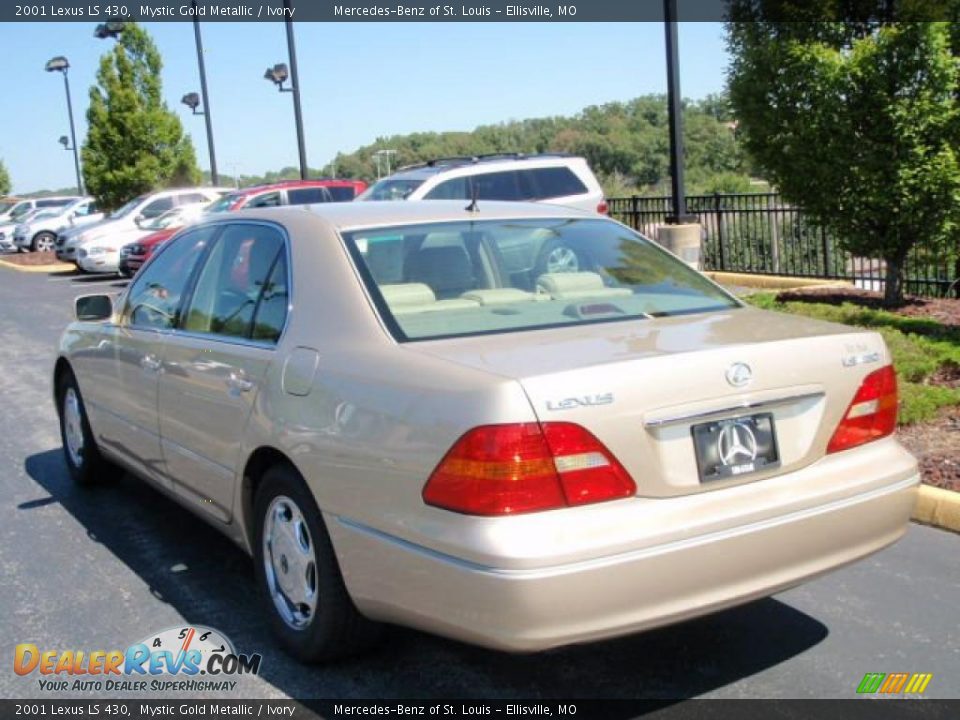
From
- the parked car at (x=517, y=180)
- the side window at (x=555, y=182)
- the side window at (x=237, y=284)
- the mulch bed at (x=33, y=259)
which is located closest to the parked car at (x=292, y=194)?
the parked car at (x=517, y=180)

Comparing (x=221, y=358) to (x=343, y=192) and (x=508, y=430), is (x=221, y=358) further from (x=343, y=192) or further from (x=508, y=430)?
(x=343, y=192)

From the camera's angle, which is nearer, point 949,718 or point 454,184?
point 949,718

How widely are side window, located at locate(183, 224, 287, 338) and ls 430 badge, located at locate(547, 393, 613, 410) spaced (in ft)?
4.78

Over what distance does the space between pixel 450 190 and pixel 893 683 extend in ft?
36.2

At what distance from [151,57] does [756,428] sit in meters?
31.9

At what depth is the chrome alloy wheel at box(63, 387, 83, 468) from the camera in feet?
20.4

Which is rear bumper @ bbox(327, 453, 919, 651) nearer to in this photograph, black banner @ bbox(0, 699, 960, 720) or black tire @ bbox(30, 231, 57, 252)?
black banner @ bbox(0, 699, 960, 720)

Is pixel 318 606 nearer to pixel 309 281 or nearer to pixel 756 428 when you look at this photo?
pixel 309 281

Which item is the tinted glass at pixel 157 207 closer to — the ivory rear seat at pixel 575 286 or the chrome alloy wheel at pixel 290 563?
the ivory rear seat at pixel 575 286

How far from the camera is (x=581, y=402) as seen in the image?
302cm

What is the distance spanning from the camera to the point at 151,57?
105ft

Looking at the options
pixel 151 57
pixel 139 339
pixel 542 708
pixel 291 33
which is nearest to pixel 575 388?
pixel 542 708

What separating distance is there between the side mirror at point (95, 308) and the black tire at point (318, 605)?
7.48 feet

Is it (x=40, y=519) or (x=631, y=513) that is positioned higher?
(x=631, y=513)
